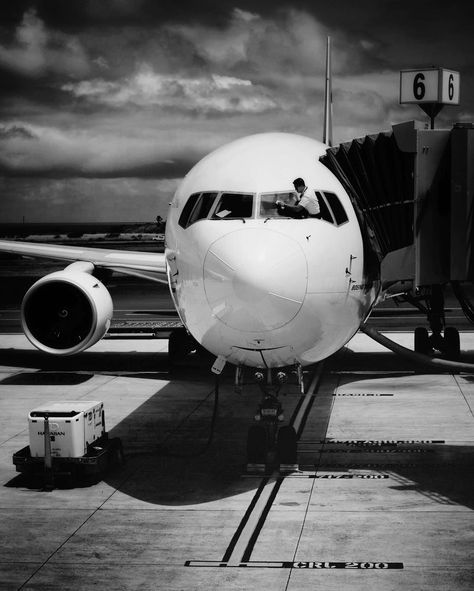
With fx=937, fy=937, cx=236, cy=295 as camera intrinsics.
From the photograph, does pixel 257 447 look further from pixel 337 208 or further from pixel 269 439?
pixel 337 208

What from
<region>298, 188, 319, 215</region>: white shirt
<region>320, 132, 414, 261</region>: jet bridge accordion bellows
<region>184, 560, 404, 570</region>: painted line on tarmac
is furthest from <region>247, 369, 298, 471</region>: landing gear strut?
<region>184, 560, 404, 570</region>: painted line on tarmac

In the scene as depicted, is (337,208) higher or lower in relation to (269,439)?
higher

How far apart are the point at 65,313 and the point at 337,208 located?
28.4 feet

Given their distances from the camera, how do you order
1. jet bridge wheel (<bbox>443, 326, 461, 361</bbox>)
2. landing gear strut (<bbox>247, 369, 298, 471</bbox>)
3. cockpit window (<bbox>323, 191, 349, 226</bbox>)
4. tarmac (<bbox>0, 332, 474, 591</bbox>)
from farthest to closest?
jet bridge wheel (<bbox>443, 326, 461, 361</bbox>) < landing gear strut (<bbox>247, 369, 298, 471</bbox>) < cockpit window (<bbox>323, 191, 349, 226</bbox>) < tarmac (<bbox>0, 332, 474, 591</bbox>)

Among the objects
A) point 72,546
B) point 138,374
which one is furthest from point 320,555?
point 138,374

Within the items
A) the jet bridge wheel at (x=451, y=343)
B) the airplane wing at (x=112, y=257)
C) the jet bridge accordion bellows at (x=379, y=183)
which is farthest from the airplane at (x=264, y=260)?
the jet bridge wheel at (x=451, y=343)

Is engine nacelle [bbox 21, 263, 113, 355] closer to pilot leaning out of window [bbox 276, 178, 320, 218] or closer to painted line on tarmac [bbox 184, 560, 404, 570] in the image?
pilot leaning out of window [bbox 276, 178, 320, 218]

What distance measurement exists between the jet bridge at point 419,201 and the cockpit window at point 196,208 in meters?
2.07

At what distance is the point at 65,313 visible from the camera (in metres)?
19.4

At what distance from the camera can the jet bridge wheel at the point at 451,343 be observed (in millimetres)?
21969

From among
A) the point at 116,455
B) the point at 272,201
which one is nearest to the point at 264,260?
the point at 272,201

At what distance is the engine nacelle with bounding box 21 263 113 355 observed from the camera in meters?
18.8

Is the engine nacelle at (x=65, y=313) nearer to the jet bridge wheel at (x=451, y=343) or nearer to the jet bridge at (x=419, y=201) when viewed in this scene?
the jet bridge at (x=419, y=201)

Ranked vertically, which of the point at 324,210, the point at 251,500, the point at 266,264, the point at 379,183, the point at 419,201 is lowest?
the point at 251,500
